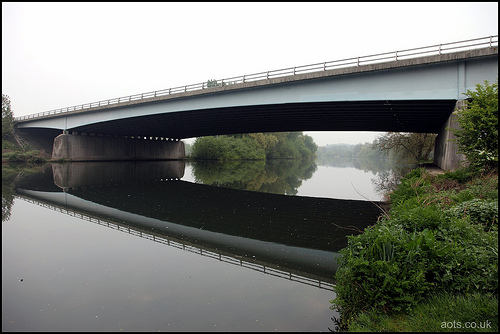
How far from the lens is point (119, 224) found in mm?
9938

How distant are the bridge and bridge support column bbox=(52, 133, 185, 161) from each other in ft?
0.56

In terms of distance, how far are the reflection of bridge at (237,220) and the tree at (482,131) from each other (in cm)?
382

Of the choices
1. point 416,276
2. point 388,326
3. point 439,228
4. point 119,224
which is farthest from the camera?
point 119,224

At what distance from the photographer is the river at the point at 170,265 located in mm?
4410

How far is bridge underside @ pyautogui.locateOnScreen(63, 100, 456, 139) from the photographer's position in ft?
72.5

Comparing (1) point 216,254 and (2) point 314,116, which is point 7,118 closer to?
(2) point 314,116

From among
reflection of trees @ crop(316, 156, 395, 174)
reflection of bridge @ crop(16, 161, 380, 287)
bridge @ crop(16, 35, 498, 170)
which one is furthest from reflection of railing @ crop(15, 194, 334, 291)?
reflection of trees @ crop(316, 156, 395, 174)

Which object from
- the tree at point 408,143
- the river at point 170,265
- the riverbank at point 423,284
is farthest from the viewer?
the tree at point 408,143

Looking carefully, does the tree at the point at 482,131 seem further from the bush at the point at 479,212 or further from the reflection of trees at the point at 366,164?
the reflection of trees at the point at 366,164

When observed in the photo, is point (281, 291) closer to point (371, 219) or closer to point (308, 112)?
point (371, 219)

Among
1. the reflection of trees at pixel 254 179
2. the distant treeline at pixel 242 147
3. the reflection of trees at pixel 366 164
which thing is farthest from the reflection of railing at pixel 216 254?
the distant treeline at pixel 242 147

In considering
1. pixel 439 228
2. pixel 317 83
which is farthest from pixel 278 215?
pixel 317 83

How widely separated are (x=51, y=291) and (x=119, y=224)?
484cm

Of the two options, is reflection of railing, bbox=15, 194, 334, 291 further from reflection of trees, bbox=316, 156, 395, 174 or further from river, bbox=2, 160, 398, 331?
reflection of trees, bbox=316, 156, 395, 174
